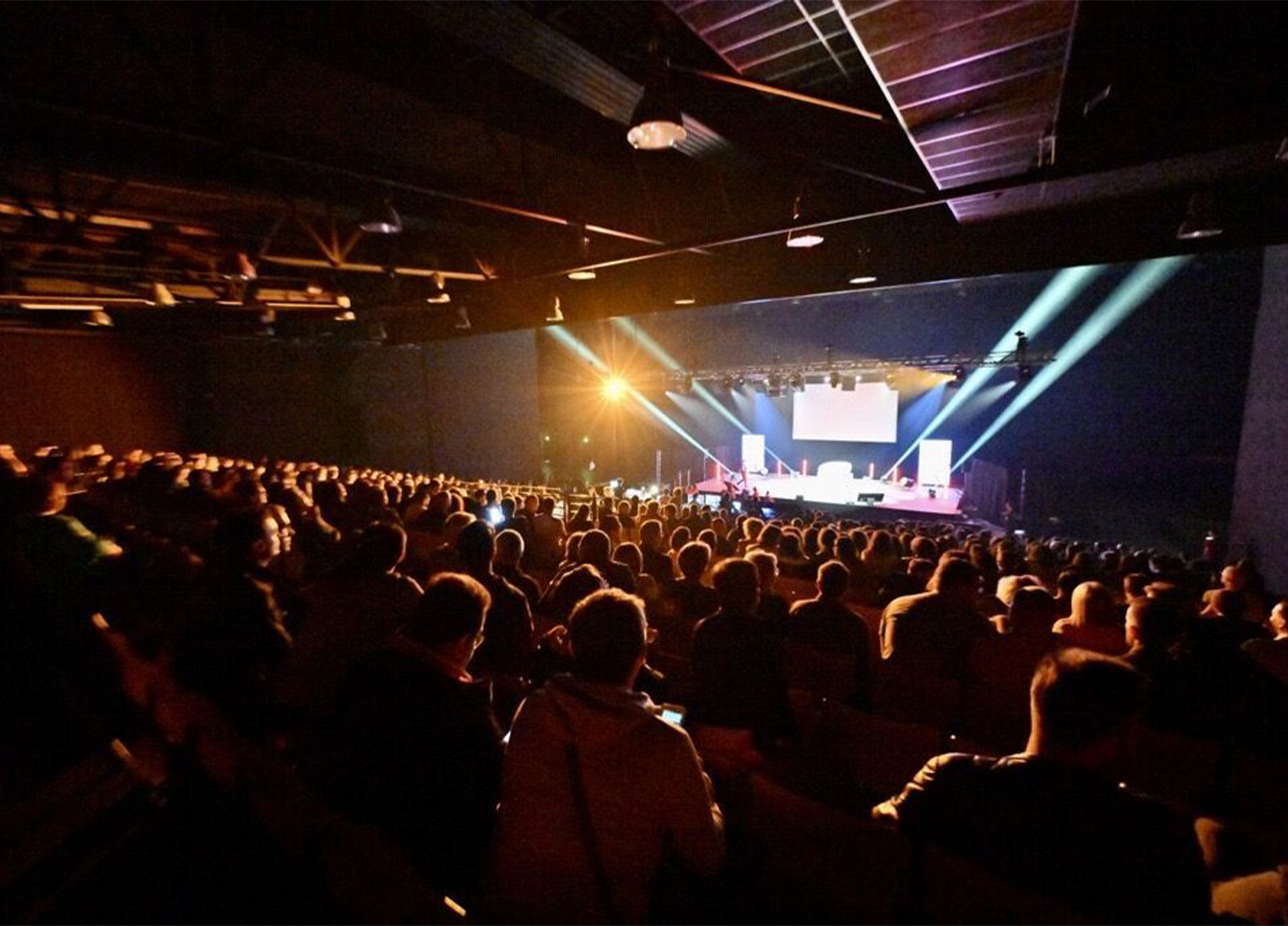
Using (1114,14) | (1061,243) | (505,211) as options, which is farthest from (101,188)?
(1061,243)

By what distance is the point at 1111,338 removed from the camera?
1266 centimetres

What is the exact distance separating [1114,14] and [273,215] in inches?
353

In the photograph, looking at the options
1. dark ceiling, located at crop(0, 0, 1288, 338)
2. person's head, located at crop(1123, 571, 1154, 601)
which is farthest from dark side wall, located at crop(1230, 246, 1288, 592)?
person's head, located at crop(1123, 571, 1154, 601)

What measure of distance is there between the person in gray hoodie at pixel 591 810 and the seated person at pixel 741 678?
961 mm

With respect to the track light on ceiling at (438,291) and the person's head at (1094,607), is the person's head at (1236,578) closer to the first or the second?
the person's head at (1094,607)

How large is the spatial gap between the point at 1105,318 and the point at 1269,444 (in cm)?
577

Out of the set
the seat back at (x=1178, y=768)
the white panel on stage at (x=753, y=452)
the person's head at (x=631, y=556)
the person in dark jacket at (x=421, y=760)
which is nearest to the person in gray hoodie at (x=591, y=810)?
the person in dark jacket at (x=421, y=760)

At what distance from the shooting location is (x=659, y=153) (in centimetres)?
579

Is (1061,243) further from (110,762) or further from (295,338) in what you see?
(295,338)

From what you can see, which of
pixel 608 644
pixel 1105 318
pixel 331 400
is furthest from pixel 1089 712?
pixel 331 400

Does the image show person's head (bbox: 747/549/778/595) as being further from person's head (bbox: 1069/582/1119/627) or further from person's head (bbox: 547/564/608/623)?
person's head (bbox: 1069/582/1119/627)

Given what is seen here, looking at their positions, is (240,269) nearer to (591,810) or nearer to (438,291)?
(438,291)

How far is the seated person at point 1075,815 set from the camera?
1.33 m

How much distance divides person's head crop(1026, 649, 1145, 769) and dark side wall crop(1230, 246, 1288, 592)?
8.97 meters
